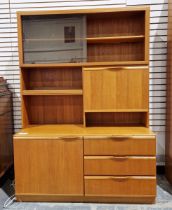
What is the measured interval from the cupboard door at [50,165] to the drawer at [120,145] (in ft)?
0.40

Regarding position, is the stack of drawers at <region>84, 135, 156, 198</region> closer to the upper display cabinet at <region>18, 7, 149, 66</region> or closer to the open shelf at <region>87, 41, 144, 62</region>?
the upper display cabinet at <region>18, 7, 149, 66</region>

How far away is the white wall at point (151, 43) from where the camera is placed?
10.4 ft

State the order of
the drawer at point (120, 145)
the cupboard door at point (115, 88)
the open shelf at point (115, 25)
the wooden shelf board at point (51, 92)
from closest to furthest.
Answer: the drawer at point (120, 145) < the cupboard door at point (115, 88) < the wooden shelf board at point (51, 92) < the open shelf at point (115, 25)

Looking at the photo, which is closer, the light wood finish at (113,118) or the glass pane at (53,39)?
the glass pane at (53,39)

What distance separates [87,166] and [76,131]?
43 centimetres

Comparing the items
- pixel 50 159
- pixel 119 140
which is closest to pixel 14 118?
pixel 50 159

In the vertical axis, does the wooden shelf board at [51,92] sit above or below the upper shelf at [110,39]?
below

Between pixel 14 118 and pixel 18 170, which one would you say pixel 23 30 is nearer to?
pixel 14 118

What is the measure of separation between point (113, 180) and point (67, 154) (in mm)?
590

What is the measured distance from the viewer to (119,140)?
8.54ft

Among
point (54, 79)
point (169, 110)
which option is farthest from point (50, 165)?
point (169, 110)

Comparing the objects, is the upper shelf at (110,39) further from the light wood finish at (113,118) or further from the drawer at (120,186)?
the drawer at (120,186)

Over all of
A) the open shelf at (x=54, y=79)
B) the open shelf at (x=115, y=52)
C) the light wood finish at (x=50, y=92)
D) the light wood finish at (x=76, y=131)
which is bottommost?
the light wood finish at (x=76, y=131)

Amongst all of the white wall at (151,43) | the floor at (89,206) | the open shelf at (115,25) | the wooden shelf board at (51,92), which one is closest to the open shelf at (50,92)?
the wooden shelf board at (51,92)
